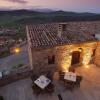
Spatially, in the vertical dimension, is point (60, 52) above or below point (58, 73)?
above

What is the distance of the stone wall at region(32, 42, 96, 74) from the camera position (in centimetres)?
1056

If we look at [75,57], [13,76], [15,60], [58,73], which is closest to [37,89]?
[13,76]

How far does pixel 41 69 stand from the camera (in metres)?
11.2

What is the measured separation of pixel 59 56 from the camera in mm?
11289

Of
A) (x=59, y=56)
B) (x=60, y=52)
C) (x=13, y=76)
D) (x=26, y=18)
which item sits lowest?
(x=13, y=76)

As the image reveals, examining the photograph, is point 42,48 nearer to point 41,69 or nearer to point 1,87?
point 41,69

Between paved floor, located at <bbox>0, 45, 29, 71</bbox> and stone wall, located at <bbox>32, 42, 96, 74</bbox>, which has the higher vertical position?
stone wall, located at <bbox>32, 42, 96, 74</bbox>

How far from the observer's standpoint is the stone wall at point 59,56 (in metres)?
10.6

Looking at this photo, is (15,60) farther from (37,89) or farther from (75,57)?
(37,89)

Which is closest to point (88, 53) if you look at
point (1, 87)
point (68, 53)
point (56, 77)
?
point (68, 53)

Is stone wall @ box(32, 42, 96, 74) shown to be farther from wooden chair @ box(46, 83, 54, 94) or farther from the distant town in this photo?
wooden chair @ box(46, 83, 54, 94)

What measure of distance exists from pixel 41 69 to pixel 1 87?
4147 millimetres

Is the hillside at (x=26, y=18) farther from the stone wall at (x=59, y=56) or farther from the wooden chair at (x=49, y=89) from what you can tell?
the wooden chair at (x=49, y=89)

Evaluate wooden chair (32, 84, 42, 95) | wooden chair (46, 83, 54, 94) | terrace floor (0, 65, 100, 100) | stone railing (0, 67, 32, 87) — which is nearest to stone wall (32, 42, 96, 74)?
stone railing (0, 67, 32, 87)
